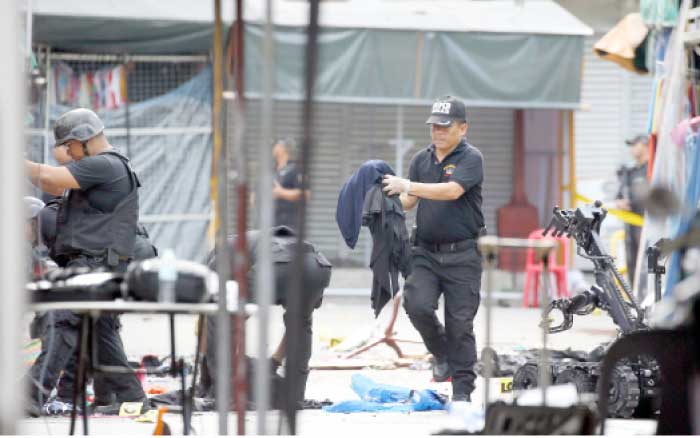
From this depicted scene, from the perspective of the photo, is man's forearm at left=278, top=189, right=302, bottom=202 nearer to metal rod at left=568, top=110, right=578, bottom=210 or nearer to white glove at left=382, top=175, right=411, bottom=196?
metal rod at left=568, top=110, right=578, bottom=210

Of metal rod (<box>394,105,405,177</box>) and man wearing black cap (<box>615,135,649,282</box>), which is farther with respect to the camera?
metal rod (<box>394,105,405,177</box>)

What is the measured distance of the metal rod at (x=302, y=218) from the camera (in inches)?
160

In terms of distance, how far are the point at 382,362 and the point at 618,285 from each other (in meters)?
2.92

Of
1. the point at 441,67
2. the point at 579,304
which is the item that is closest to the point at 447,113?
the point at 579,304

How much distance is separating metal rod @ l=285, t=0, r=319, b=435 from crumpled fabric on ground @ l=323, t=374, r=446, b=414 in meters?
3.78

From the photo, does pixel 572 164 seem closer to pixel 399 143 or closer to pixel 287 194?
pixel 399 143

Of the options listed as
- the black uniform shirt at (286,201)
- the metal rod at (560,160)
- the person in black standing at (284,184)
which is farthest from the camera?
the metal rod at (560,160)

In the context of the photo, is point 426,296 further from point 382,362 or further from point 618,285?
point 382,362

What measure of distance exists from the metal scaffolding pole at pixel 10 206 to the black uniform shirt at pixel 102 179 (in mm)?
4046

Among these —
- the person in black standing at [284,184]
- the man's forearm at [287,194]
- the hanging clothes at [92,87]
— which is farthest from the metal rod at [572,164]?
the hanging clothes at [92,87]

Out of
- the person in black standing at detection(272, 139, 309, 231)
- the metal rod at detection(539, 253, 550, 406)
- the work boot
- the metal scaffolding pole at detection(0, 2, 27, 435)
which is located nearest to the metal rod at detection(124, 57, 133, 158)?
the person in black standing at detection(272, 139, 309, 231)

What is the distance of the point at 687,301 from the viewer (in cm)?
440

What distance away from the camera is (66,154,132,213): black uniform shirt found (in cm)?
780

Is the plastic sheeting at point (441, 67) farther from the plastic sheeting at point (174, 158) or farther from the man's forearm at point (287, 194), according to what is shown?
the man's forearm at point (287, 194)
